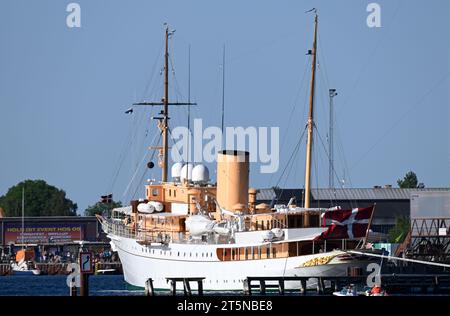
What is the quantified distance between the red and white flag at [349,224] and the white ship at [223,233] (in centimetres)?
6

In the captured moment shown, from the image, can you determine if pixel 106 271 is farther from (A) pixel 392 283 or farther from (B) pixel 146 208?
(A) pixel 392 283

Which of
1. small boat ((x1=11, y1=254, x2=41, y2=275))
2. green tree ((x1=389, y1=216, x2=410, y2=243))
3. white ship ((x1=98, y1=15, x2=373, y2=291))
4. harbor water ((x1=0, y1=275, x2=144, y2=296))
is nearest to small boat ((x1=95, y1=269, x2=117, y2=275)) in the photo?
harbor water ((x1=0, y1=275, x2=144, y2=296))

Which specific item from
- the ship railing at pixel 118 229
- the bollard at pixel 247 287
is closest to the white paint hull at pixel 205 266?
the ship railing at pixel 118 229

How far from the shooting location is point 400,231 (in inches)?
5468

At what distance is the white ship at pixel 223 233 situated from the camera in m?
84.6

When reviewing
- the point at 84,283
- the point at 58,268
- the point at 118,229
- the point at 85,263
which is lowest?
the point at 58,268

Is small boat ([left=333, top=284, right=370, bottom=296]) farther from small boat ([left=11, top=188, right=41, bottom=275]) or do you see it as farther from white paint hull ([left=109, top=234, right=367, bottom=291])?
small boat ([left=11, top=188, right=41, bottom=275])

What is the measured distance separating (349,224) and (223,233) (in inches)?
422

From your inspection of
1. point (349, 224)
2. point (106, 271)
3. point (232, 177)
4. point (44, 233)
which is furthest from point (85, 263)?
point (44, 233)

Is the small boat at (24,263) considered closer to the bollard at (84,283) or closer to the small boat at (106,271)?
the small boat at (106,271)

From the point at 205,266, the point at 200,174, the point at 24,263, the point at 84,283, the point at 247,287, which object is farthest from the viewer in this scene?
the point at 24,263

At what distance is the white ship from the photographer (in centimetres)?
8456
